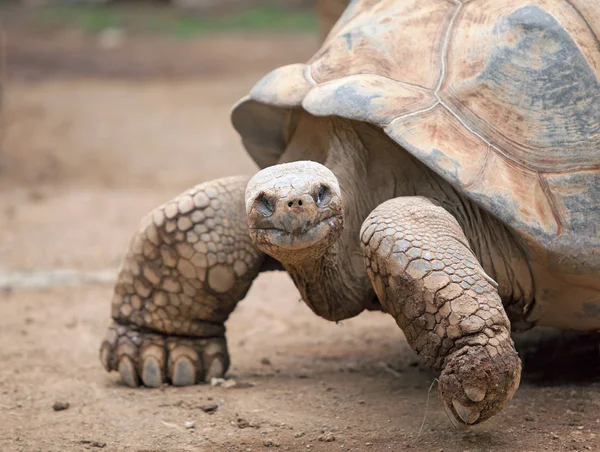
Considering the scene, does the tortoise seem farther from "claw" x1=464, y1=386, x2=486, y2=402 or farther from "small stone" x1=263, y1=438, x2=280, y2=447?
"small stone" x1=263, y1=438, x2=280, y2=447

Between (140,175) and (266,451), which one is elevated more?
(140,175)

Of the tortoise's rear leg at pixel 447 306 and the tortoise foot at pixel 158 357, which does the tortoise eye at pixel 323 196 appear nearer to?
the tortoise's rear leg at pixel 447 306

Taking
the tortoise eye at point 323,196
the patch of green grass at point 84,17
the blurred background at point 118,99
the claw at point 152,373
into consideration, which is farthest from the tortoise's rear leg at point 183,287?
the patch of green grass at point 84,17

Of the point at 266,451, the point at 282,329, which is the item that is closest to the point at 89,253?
the point at 282,329

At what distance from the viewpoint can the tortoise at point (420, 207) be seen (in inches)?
112

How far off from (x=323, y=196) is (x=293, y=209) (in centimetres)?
16

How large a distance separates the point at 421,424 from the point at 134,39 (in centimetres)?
1522

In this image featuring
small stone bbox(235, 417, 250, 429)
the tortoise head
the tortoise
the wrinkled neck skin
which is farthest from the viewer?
the wrinkled neck skin

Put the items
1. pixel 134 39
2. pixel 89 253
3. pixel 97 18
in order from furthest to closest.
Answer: pixel 97 18
pixel 134 39
pixel 89 253

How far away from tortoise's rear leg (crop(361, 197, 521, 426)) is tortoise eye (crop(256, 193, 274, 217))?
1.32ft

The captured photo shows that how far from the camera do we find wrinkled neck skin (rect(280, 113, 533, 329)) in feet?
11.1

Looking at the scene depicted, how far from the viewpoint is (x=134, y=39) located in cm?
1739

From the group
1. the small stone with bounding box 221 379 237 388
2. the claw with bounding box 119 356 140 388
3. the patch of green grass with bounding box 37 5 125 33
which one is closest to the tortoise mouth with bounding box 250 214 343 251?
the small stone with bounding box 221 379 237 388

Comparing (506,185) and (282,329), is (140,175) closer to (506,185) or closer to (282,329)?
(282,329)
